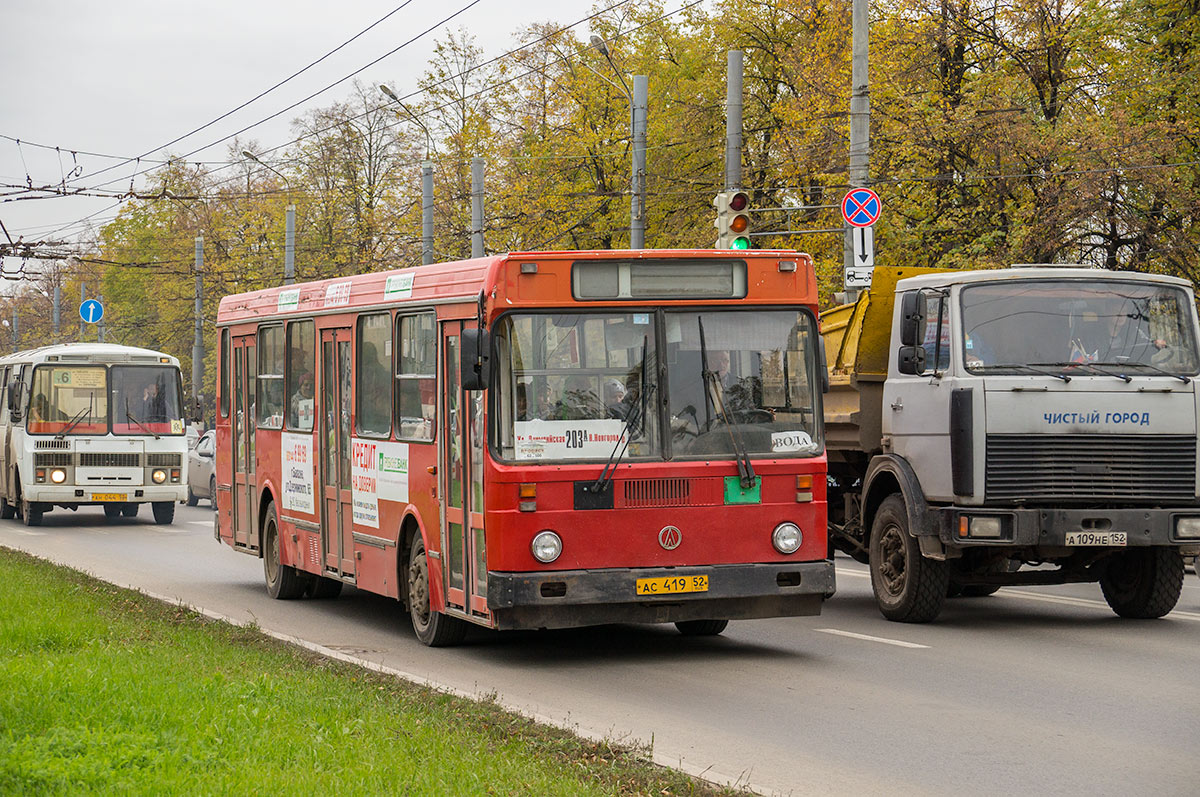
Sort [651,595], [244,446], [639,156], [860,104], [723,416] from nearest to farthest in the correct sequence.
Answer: [651,595]
[723,416]
[244,446]
[860,104]
[639,156]

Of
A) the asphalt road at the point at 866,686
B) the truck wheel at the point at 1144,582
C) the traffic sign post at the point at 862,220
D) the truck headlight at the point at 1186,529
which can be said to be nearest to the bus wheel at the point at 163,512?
the asphalt road at the point at 866,686

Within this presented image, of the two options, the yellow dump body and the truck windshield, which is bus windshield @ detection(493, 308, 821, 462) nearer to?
the truck windshield

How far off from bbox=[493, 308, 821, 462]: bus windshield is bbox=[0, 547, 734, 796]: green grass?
199 cm

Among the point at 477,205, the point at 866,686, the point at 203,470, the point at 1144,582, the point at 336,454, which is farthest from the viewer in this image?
the point at 477,205

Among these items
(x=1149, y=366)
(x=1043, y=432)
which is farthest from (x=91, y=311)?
(x=1149, y=366)

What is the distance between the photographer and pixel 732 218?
2198cm

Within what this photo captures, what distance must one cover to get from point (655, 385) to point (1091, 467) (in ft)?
12.7

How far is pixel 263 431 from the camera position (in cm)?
1645

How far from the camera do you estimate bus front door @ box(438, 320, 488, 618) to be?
11.2m

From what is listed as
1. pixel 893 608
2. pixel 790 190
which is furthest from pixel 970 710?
pixel 790 190

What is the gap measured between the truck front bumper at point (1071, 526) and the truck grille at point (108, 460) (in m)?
17.9

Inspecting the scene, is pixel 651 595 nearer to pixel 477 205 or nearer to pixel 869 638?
pixel 869 638

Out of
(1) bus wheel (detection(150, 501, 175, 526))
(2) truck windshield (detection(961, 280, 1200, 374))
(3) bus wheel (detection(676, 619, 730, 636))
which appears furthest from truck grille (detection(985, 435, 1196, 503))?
(1) bus wheel (detection(150, 501, 175, 526))

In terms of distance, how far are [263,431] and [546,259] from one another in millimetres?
6146
